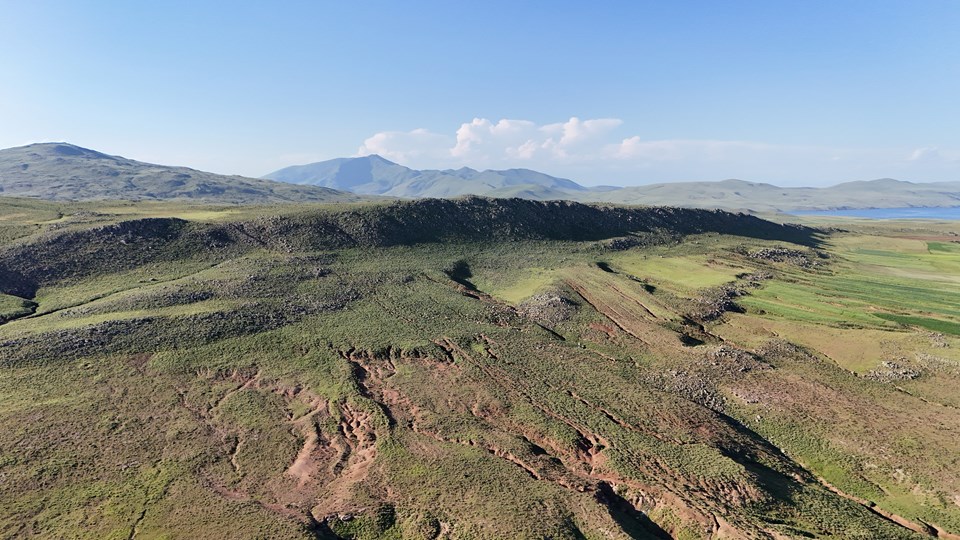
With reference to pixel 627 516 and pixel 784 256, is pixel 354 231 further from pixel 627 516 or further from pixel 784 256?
pixel 784 256

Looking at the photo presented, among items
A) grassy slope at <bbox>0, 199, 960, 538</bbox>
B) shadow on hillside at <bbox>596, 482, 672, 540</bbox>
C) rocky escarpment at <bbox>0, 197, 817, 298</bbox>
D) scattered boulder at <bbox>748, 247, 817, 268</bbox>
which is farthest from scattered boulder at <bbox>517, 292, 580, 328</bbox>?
scattered boulder at <bbox>748, 247, 817, 268</bbox>

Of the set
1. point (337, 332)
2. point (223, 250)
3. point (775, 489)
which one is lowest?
point (775, 489)

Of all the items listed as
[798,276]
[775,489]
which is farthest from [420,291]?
[798,276]

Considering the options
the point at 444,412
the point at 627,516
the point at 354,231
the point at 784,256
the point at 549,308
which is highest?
the point at 354,231

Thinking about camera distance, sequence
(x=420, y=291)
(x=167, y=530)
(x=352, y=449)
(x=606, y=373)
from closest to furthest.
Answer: (x=167, y=530) → (x=352, y=449) → (x=606, y=373) → (x=420, y=291)

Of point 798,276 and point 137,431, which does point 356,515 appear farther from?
point 798,276

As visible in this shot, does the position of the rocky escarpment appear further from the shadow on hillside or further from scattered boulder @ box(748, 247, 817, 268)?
the shadow on hillside

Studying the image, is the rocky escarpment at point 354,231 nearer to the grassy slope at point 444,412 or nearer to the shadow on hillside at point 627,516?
the grassy slope at point 444,412

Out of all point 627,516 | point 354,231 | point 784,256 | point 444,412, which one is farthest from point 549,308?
point 784,256
